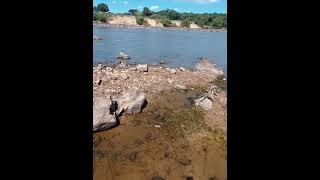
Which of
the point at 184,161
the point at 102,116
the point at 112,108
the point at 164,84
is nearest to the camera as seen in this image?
the point at 184,161

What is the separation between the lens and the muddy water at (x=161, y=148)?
6.39 m

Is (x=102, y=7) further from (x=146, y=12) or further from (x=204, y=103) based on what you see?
(x=204, y=103)

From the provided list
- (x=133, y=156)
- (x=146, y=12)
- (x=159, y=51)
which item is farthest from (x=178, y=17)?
(x=133, y=156)

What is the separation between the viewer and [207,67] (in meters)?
16.8

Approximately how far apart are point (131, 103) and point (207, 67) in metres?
8.51

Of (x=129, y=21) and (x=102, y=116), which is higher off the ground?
(x=129, y=21)

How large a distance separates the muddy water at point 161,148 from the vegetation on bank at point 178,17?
178ft

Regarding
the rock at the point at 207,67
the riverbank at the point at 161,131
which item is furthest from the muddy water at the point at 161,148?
the rock at the point at 207,67

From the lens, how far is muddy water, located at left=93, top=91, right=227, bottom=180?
6.39m

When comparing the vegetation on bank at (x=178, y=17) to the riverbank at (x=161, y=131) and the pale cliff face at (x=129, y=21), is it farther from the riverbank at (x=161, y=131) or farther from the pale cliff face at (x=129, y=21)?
the riverbank at (x=161, y=131)
